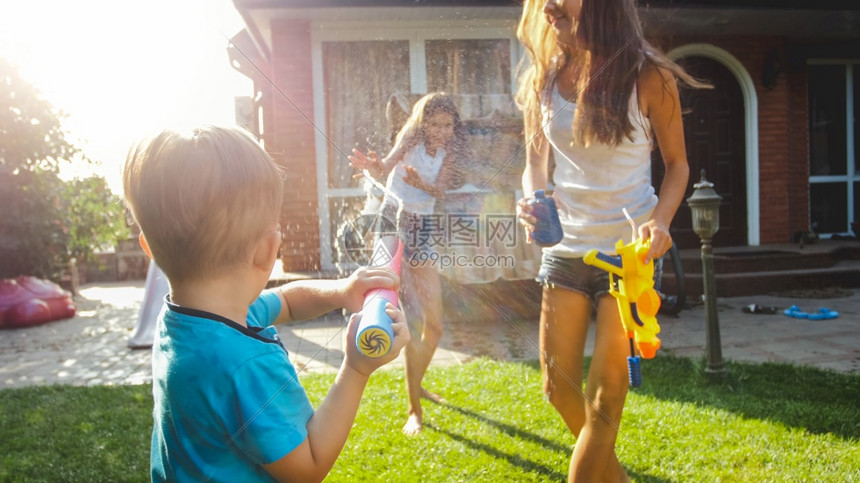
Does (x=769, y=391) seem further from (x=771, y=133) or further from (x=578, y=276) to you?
(x=771, y=133)

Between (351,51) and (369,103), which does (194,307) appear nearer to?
(369,103)

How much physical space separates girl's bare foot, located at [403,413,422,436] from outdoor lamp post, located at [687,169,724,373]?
A: 5.93 ft

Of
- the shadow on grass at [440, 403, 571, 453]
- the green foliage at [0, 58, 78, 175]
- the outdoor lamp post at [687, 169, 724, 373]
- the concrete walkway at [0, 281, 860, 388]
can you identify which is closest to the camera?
the shadow on grass at [440, 403, 571, 453]

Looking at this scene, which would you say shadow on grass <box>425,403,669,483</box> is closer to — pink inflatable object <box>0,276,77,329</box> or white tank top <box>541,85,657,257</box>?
white tank top <box>541,85,657,257</box>

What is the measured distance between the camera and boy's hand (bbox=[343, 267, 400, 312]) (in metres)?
1.11

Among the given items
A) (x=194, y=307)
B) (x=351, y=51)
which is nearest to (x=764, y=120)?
(x=351, y=51)


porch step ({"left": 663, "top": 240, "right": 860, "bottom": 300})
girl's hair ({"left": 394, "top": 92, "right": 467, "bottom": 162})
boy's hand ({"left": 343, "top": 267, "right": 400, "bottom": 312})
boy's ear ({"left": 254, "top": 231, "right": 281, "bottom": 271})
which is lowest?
porch step ({"left": 663, "top": 240, "right": 860, "bottom": 300})

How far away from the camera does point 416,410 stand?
2801 millimetres

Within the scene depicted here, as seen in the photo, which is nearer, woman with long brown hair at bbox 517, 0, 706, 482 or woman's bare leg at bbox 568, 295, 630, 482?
woman with long brown hair at bbox 517, 0, 706, 482

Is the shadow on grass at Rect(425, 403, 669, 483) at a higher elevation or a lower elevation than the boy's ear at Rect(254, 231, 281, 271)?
lower

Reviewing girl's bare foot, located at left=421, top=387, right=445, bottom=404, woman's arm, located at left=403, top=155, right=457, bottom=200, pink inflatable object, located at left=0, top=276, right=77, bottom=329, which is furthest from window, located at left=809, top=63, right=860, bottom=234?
pink inflatable object, located at left=0, top=276, right=77, bottom=329

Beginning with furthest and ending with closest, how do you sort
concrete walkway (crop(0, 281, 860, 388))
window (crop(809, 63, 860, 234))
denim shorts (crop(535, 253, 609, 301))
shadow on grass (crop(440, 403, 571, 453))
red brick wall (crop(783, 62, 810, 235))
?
window (crop(809, 63, 860, 234))
red brick wall (crop(783, 62, 810, 235))
concrete walkway (crop(0, 281, 860, 388))
shadow on grass (crop(440, 403, 571, 453))
denim shorts (crop(535, 253, 609, 301))

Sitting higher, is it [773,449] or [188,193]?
[188,193]

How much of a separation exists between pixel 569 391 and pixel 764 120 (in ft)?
24.3
